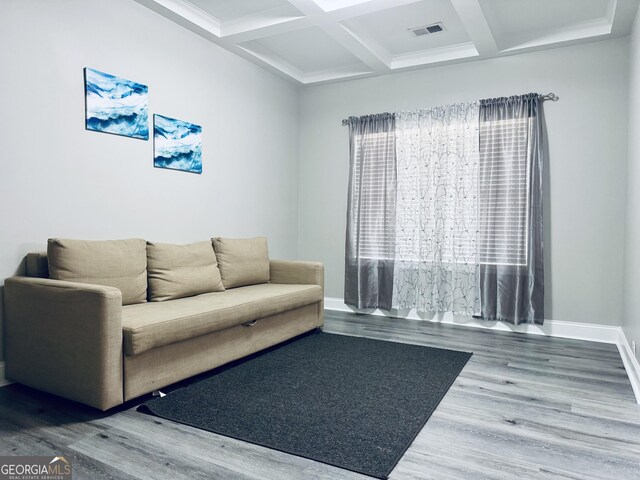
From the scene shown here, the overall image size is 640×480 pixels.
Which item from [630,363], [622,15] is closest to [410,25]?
[622,15]

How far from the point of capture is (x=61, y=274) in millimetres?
2729

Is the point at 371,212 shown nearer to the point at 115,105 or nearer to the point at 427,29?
the point at 427,29

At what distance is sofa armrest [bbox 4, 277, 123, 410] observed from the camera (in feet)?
7.48

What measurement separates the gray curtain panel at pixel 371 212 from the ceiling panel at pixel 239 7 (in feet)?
5.49

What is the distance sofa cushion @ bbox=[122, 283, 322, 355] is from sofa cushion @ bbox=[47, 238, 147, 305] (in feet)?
0.52

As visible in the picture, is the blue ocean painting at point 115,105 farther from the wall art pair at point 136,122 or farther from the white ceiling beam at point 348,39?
the white ceiling beam at point 348,39

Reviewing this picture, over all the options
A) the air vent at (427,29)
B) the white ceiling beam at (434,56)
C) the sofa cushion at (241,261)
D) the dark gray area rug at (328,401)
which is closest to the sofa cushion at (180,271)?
the sofa cushion at (241,261)

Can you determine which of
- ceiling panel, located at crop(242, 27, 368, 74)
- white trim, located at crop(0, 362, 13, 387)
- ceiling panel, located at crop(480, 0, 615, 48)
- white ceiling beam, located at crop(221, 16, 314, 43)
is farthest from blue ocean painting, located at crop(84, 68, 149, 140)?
ceiling panel, located at crop(480, 0, 615, 48)

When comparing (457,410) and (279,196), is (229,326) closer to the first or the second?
(457,410)

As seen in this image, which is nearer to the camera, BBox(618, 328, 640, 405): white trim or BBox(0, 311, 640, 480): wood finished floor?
BBox(0, 311, 640, 480): wood finished floor

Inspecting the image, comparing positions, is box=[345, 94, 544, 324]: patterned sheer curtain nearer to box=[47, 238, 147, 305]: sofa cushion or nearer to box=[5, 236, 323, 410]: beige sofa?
box=[5, 236, 323, 410]: beige sofa

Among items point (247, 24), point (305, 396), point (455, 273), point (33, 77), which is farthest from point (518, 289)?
point (33, 77)

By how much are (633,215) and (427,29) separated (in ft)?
7.62

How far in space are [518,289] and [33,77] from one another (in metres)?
4.16
